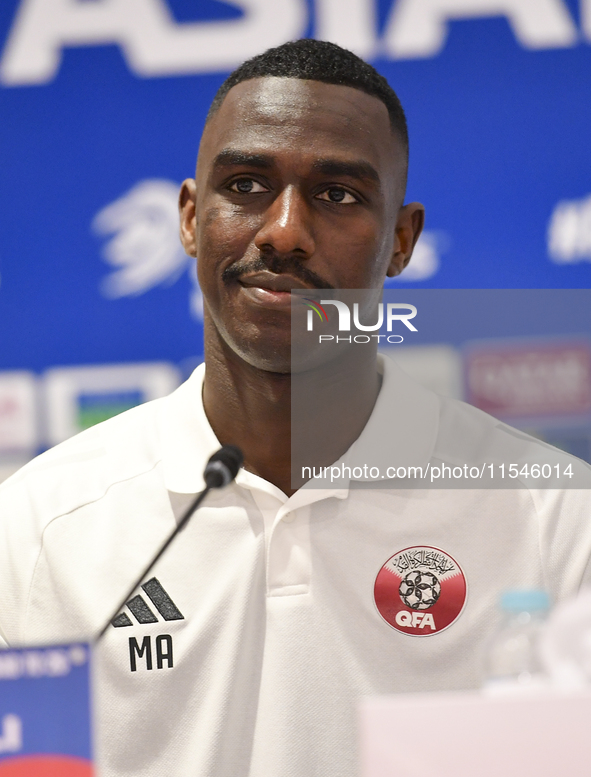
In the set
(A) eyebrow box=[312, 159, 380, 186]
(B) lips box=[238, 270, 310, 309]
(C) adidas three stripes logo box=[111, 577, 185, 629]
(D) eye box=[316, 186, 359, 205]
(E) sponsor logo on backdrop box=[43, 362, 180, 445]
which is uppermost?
(A) eyebrow box=[312, 159, 380, 186]

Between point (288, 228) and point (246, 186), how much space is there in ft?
0.43

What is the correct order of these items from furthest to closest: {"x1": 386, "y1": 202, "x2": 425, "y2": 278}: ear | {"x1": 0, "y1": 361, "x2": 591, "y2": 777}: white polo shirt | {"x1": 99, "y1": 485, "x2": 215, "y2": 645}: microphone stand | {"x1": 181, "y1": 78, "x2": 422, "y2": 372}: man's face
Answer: {"x1": 386, "y1": 202, "x2": 425, "y2": 278}: ear, {"x1": 181, "y1": 78, "x2": 422, "y2": 372}: man's face, {"x1": 0, "y1": 361, "x2": 591, "y2": 777}: white polo shirt, {"x1": 99, "y1": 485, "x2": 215, "y2": 645}: microphone stand

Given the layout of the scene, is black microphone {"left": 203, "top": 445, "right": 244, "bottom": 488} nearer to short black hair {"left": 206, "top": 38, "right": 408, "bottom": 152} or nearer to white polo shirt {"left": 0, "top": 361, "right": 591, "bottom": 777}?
white polo shirt {"left": 0, "top": 361, "right": 591, "bottom": 777}

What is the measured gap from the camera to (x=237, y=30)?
1.89 metres

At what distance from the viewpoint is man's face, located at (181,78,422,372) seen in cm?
138

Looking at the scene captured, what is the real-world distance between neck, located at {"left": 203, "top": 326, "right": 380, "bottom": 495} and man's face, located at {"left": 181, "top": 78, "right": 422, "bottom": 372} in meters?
0.05

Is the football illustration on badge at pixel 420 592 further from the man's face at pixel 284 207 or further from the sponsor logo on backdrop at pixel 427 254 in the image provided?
the sponsor logo on backdrop at pixel 427 254

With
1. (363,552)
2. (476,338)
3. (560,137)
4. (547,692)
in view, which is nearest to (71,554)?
(363,552)

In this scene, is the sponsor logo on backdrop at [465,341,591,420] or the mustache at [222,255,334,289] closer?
the mustache at [222,255,334,289]

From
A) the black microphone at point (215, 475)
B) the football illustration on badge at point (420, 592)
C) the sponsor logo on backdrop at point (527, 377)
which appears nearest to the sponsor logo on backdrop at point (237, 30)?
the sponsor logo on backdrop at point (527, 377)

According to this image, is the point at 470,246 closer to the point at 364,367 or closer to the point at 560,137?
the point at 560,137

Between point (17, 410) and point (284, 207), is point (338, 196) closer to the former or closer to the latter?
point (284, 207)

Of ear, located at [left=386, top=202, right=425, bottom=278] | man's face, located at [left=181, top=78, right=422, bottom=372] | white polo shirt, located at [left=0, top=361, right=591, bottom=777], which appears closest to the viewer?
white polo shirt, located at [left=0, top=361, right=591, bottom=777]

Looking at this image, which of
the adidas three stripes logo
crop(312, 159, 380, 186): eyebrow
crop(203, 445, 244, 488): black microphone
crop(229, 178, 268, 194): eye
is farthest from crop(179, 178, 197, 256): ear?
crop(203, 445, 244, 488): black microphone
